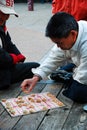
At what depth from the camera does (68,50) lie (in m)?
2.52

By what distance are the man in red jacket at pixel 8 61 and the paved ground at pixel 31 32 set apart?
1.12 metres

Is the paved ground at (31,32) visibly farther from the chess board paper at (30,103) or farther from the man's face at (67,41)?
the man's face at (67,41)

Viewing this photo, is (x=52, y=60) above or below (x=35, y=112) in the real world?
above

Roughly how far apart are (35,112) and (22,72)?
748mm

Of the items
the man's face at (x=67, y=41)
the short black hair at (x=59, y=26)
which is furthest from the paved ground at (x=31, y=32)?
the short black hair at (x=59, y=26)

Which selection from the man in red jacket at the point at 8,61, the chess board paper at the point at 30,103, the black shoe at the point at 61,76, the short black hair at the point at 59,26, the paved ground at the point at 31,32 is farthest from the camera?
the paved ground at the point at 31,32

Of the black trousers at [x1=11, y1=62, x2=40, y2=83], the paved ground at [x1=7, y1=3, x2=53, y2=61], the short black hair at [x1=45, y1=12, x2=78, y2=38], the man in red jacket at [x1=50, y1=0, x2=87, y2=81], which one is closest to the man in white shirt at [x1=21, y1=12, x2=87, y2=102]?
the short black hair at [x1=45, y1=12, x2=78, y2=38]

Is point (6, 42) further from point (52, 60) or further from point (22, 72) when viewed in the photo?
point (52, 60)

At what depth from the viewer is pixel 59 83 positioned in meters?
2.97

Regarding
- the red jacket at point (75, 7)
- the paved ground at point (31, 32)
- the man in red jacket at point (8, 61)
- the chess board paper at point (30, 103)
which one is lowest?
the paved ground at point (31, 32)

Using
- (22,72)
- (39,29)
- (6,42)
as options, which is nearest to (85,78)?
(22,72)

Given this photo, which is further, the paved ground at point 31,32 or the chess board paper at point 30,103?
the paved ground at point 31,32

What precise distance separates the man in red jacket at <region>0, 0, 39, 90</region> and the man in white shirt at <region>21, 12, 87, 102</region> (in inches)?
16.2

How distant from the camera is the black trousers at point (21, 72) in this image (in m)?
3.04
